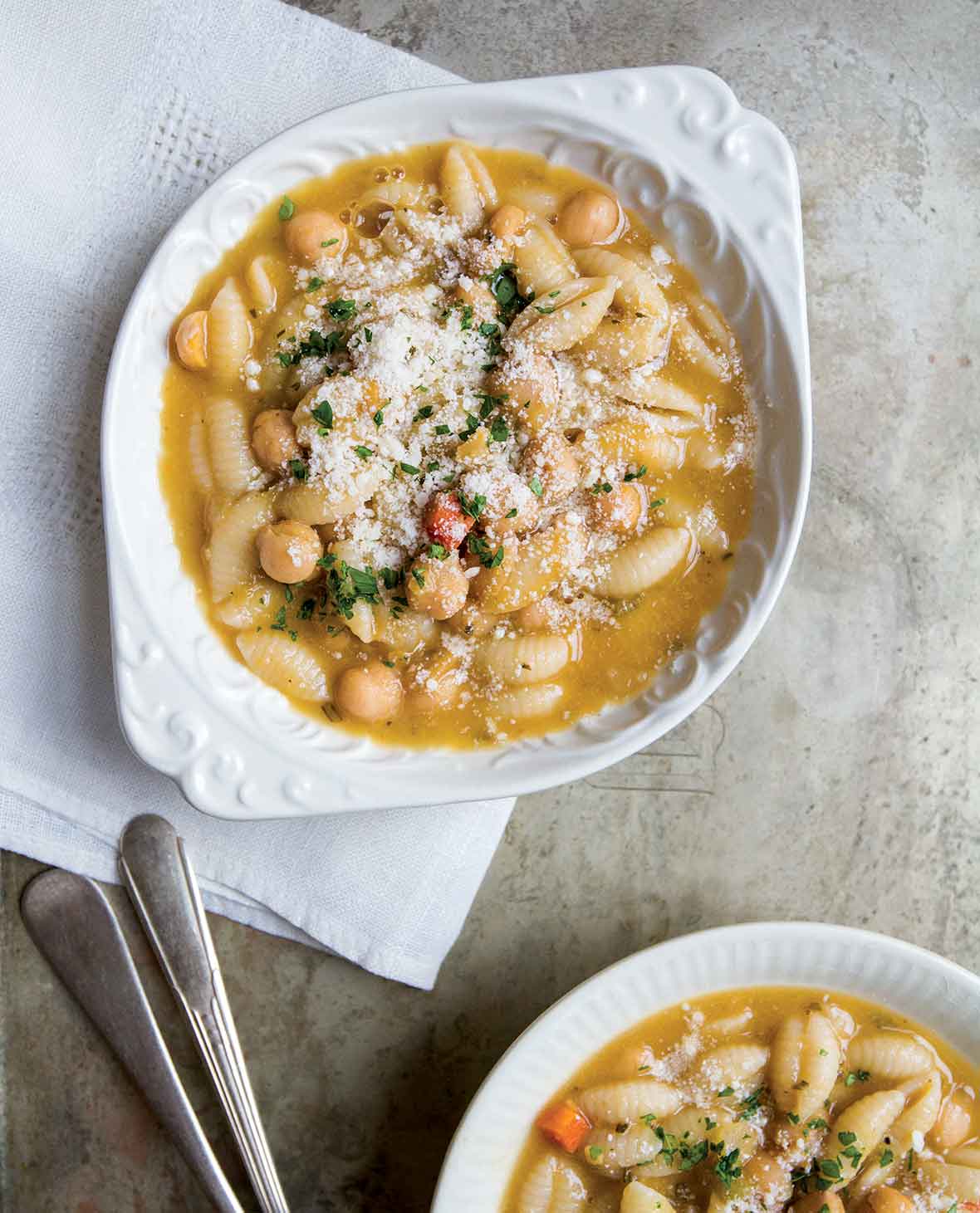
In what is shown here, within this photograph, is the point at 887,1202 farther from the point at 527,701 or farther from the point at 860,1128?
the point at 527,701

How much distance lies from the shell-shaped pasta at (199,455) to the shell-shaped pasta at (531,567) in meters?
0.71

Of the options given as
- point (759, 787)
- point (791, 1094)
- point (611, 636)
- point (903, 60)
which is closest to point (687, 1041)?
point (791, 1094)

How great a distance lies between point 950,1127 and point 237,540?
2.19 meters

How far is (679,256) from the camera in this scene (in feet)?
8.45

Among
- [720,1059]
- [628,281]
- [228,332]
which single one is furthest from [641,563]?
[720,1059]

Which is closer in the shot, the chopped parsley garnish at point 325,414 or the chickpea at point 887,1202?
the chopped parsley garnish at point 325,414

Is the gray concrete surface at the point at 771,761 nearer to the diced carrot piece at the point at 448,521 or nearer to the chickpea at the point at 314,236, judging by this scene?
the chickpea at the point at 314,236

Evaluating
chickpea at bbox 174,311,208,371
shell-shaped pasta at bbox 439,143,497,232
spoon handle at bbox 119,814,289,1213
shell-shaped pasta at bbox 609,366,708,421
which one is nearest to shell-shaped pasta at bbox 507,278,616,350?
shell-shaped pasta at bbox 609,366,708,421

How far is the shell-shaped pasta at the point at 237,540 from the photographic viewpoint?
2.46 metres

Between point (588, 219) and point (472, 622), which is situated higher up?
point (588, 219)

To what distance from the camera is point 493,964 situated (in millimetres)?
2816

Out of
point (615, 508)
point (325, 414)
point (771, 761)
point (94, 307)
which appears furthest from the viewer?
point (771, 761)

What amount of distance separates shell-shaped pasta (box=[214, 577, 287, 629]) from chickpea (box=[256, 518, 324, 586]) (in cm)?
11

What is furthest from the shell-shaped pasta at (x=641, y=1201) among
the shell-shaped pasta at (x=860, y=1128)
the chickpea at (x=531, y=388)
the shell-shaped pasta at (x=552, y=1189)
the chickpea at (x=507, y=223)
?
the chickpea at (x=507, y=223)
